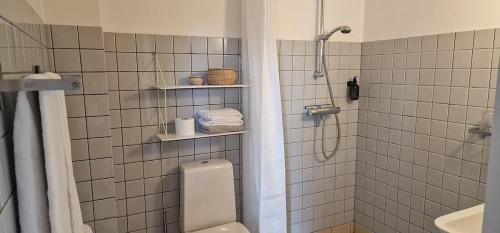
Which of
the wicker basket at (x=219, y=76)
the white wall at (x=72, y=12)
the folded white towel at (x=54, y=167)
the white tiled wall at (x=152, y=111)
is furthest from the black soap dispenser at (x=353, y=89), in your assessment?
the folded white towel at (x=54, y=167)

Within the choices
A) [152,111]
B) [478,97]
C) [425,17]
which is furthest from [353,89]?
[152,111]

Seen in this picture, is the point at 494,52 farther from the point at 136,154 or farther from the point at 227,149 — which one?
the point at 136,154

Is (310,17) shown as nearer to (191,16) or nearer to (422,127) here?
(191,16)

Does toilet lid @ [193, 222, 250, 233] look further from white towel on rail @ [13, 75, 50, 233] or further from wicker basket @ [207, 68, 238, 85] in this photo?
white towel on rail @ [13, 75, 50, 233]

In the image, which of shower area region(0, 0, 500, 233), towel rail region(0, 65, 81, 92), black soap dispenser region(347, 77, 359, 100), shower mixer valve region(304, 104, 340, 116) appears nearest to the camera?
towel rail region(0, 65, 81, 92)

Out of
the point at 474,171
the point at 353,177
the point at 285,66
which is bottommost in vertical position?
the point at 353,177

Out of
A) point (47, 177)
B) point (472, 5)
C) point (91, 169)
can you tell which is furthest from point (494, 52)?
point (91, 169)

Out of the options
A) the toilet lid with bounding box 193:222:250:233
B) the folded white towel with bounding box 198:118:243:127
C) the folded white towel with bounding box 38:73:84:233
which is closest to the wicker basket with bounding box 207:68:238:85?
the folded white towel with bounding box 198:118:243:127

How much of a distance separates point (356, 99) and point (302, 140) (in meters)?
0.56

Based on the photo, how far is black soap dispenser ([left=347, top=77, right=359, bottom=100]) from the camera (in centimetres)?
241

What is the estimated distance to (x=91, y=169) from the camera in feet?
5.10

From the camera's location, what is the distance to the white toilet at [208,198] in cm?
183

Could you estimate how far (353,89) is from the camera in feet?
7.90

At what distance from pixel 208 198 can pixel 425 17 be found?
182cm
